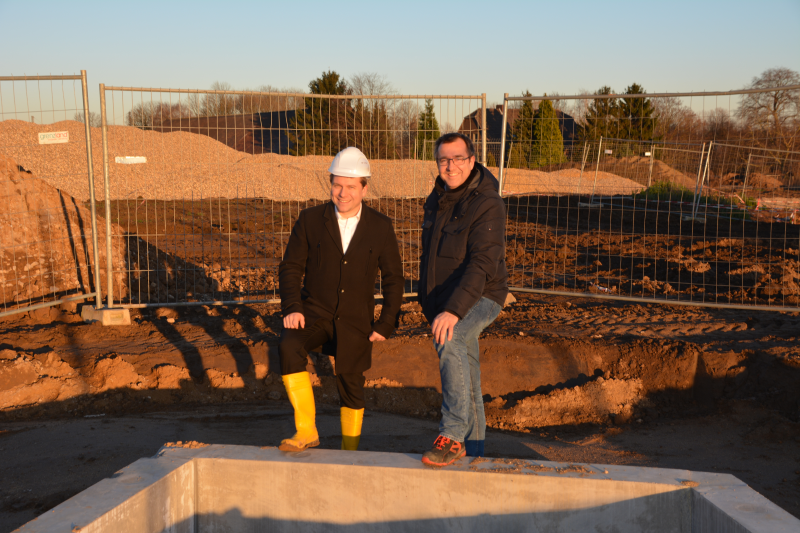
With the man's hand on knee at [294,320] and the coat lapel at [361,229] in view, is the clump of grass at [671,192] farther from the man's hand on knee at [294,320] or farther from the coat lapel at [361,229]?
the man's hand on knee at [294,320]

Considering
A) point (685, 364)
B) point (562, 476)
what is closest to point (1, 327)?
point (562, 476)

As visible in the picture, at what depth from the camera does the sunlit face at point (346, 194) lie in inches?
144

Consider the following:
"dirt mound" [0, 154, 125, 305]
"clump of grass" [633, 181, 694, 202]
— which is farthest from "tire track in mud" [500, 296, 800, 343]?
"clump of grass" [633, 181, 694, 202]

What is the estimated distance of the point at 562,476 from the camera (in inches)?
119

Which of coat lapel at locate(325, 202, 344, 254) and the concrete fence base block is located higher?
coat lapel at locate(325, 202, 344, 254)

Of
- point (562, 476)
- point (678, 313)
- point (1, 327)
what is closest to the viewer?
point (562, 476)

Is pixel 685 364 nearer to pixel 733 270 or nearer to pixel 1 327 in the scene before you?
pixel 733 270

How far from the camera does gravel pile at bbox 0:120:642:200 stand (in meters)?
7.63

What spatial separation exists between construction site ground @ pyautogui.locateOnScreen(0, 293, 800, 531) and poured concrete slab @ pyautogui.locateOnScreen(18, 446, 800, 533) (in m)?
1.13

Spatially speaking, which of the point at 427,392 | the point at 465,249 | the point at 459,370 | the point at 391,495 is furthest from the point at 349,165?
the point at 427,392

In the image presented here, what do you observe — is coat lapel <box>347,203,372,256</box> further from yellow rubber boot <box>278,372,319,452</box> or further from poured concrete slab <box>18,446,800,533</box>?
poured concrete slab <box>18,446,800,533</box>

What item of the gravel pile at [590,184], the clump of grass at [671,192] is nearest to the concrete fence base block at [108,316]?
the gravel pile at [590,184]

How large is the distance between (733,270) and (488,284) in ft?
29.0

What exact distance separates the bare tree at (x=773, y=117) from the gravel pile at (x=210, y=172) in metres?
3.98
